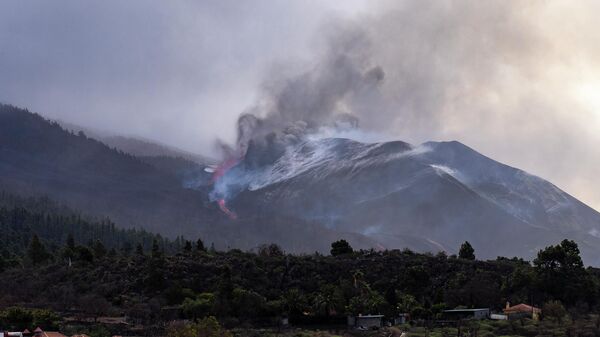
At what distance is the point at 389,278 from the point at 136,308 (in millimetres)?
41629

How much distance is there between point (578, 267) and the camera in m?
128

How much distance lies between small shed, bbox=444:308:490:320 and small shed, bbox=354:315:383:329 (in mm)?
9306

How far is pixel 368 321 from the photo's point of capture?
115750mm

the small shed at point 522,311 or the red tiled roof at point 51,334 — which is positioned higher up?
the small shed at point 522,311

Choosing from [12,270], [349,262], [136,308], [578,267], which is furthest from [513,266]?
[12,270]

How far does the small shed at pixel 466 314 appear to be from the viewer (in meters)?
117

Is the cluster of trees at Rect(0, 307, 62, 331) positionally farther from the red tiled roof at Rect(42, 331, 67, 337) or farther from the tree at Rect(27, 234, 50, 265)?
the tree at Rect(27, 234, 50, 265)

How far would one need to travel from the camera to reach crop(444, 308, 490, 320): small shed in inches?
4604

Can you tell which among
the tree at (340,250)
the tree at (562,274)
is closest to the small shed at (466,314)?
the tree at (562,274)

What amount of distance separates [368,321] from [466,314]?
42.7ft

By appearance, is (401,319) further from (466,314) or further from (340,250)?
(340,250)

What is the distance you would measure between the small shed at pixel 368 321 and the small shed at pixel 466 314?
9306 millimetres

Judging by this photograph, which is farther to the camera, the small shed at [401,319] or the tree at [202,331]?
the small shed at [401,319]

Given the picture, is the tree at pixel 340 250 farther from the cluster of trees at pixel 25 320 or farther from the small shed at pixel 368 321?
the cluster of trees at pixel 25 320
